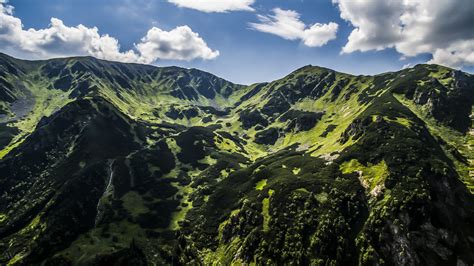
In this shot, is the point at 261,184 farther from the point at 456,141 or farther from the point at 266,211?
the point at 456,141

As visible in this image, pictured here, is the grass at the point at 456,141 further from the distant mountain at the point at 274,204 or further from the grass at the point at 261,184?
the grass at the point at 261,184

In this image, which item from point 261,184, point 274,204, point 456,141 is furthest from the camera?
point 456,141

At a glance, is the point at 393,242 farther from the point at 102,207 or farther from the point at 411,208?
the point at 102,207

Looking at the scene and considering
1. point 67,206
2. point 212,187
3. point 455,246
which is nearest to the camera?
point 455,246

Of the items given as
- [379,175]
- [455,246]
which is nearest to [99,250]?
[379,175]

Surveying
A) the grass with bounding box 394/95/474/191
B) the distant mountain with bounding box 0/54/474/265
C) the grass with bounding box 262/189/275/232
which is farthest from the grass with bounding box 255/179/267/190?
the grass with bounding box 394/95/474/191

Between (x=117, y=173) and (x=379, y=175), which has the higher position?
(x=379, y=175)

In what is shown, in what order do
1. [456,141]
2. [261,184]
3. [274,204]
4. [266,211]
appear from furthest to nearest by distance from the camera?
[456,141]
[261,184]
[274,204]
[266,211]

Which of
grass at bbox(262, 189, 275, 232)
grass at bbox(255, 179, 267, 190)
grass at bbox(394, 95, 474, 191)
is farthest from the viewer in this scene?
grass at bbox(255, 179, 267, 190)

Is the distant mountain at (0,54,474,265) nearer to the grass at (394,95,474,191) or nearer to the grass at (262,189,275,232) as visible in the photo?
the grass at (262,189,275,232)


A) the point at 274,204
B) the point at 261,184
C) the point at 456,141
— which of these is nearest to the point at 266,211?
the point at 274,204

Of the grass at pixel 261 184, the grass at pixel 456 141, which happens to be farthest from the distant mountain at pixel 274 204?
the grass at pixel 456 141
